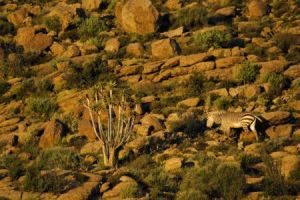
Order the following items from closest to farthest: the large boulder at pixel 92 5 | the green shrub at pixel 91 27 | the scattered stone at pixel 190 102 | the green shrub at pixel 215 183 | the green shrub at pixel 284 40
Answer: the green shrub at pixel 215 183
the scattered stone at pixel 190 102
the green shrub at pixel 284 40
the green shrub at pixel 91 27
the large boulder at pixel 92 5

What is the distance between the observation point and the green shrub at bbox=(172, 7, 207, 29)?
38.9 meters

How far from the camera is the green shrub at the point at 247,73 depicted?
1186 inches

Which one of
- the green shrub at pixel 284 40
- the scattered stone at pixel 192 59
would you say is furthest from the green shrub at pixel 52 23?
the green shrub at pixel 284 40

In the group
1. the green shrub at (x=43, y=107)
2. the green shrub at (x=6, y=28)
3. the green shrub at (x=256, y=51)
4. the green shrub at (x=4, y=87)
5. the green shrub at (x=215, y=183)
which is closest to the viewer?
the green shrub at (x=215, y=183)

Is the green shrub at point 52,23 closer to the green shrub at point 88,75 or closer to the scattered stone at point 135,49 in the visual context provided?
the scattered stone at point 135,49

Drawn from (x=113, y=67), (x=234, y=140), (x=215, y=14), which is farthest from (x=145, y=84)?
(x=215, y=14)

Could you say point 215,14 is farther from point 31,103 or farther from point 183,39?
point 31,103

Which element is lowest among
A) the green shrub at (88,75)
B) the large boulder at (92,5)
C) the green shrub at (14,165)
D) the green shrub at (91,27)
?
the green shrub at (14,165)

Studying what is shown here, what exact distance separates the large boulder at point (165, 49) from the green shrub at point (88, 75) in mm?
2855

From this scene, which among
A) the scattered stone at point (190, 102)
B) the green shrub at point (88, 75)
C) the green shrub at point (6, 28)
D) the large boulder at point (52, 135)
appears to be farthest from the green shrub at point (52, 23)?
the large boulder at point (52, 135)

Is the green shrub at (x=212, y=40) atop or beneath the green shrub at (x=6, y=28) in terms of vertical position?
beneath

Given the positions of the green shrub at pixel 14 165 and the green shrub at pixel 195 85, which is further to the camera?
the green shrub at pixel 195 85

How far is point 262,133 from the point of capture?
24.4 meters

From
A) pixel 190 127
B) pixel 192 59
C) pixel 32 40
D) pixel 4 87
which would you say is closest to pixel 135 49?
pixel 192 59
